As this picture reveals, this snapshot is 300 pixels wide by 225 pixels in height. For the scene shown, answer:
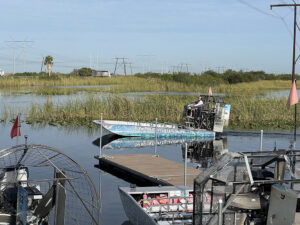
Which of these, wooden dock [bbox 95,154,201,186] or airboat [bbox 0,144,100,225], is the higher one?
airboat [bbox 0,144,100,225]

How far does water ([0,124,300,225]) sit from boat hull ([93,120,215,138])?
3.30 feet

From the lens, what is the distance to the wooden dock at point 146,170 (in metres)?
15.7

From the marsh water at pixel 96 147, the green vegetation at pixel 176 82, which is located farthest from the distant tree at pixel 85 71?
the marsh water at pixel 96 147

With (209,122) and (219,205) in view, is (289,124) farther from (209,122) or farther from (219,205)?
(219,205)

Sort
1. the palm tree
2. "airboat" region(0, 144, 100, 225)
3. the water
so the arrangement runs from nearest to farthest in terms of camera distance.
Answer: "airboat" region(0, 144, 100, 225)
the water
the palm tree

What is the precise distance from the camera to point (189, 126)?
28328mm

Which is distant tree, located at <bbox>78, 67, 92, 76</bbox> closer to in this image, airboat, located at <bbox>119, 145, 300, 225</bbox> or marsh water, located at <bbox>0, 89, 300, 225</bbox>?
marsh water, located at <bbox>0, 89, 300, 225</bbox>

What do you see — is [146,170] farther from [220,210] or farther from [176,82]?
[176,82]

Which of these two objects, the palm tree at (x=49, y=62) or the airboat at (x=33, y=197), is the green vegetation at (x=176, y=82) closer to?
the palm tree at (x=49, y=62)

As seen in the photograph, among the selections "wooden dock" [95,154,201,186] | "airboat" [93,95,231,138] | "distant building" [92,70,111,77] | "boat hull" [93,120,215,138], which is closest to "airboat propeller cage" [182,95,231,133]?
"airboat" [93,95,231,138]

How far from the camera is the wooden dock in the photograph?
1570 cm

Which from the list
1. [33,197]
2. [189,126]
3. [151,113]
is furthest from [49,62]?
[33,197]

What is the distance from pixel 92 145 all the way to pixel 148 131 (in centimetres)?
339

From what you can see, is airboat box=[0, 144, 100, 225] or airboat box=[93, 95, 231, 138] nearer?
airboat box=[0, 144, 100, 225]
